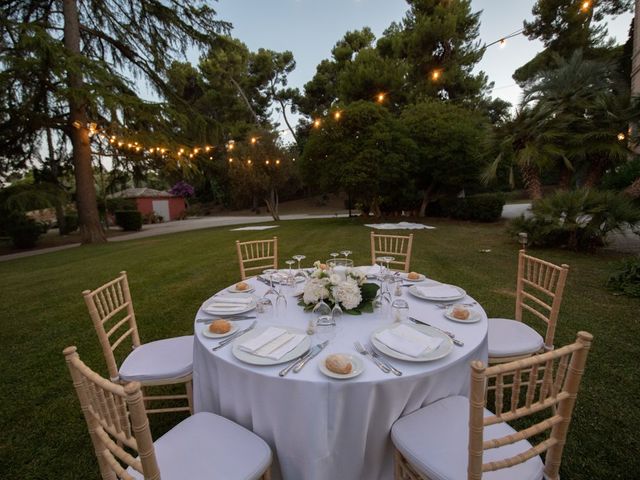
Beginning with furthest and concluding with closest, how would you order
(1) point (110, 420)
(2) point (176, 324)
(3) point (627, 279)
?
(3) point (627, 279) → (2) point (176, 324) → (1) point (110, 420)

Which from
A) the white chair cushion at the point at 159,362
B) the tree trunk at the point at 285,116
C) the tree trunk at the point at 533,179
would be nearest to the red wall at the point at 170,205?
the tree trunk at the point at 285,116

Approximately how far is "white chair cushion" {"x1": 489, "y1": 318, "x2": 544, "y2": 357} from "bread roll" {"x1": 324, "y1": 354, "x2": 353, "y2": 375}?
1.18m

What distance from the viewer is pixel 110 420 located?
3.22 feet

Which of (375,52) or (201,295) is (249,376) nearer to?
(201,295)

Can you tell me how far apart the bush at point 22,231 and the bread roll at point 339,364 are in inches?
576

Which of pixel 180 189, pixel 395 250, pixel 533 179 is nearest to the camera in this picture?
pixel 395 250

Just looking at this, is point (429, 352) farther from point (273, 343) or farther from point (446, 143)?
point (446, 143)

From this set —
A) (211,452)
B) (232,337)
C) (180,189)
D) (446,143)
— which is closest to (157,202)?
(180,189)

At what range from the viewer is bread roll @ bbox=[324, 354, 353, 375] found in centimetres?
115

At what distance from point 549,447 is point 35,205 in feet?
42.0

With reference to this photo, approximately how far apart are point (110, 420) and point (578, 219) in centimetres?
749

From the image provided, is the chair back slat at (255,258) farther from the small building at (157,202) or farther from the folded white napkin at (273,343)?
the small building at (157,202)

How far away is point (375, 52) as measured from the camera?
14.5m

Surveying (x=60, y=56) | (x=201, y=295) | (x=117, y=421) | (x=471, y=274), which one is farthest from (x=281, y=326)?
(x=60, y=56)
